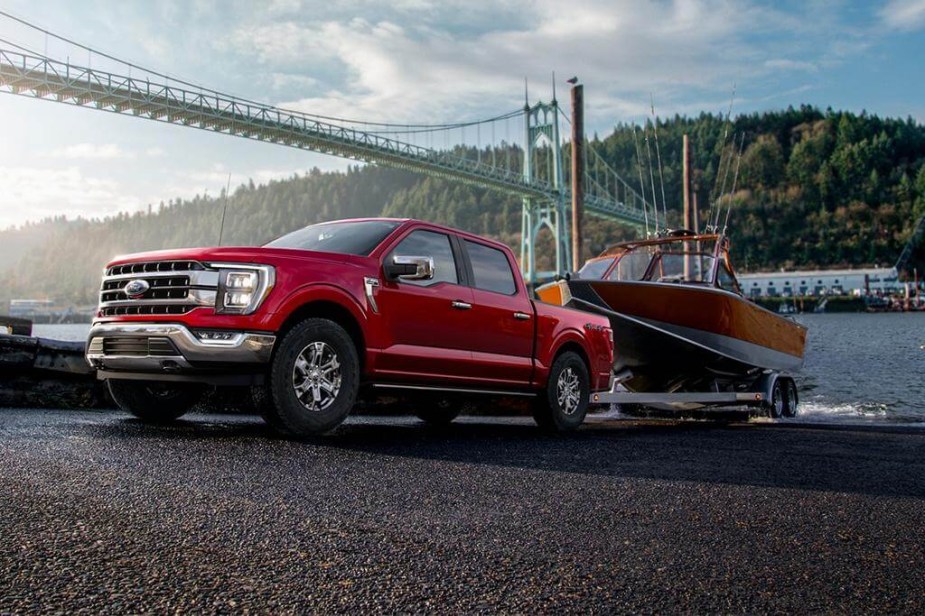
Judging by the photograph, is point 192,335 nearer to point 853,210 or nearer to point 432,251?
point 432,251

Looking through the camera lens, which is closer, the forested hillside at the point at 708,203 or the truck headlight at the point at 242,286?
the truck headlight at the point at 242,286

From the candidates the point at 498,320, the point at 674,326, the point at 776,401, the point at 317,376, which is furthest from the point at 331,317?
the point at 776,401

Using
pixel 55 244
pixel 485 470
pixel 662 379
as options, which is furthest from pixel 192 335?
pixel 55 244

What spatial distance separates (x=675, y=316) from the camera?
12.6 metres

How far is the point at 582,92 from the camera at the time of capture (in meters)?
25.7

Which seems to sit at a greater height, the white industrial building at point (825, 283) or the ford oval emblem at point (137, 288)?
the white industrial building at point (825, 283)

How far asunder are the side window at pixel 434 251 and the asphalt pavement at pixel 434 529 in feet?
6.14

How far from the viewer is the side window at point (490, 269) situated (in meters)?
8.25

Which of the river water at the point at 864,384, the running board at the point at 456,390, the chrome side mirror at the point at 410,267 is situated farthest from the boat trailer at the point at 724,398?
the chrome side mirror at the point at 410,267

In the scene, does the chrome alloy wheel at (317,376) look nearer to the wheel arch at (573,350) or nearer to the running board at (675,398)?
the wheel arch at (573,350)

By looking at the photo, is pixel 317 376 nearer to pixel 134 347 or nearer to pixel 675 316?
pixel 134 347

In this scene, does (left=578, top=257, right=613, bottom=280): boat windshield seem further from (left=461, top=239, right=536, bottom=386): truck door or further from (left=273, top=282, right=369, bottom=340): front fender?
(left=273, top=282, right=369, bottom=340): front fender

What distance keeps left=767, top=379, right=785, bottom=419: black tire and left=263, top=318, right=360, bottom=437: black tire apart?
8181 millimetres

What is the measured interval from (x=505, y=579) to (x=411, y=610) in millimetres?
453
